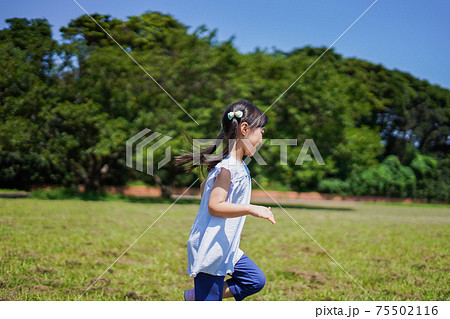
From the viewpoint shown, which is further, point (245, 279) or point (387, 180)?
point (387, 180)

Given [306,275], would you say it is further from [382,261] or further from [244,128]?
[244,128]

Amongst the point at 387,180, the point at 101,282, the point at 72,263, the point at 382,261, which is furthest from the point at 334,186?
the point at 101,282

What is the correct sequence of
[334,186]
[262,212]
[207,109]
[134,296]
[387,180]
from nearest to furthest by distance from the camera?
[262,212]
[134,296]
[207,109]
[387,180]
[334,186]

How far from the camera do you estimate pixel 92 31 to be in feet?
54.7

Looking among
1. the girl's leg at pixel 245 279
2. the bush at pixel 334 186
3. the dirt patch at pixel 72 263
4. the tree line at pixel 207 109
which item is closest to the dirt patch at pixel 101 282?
the dirt patch at pixel 72 263

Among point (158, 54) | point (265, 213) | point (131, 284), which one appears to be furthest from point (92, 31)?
point (265, 213)

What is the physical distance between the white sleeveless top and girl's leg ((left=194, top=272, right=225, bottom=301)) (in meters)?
0.05

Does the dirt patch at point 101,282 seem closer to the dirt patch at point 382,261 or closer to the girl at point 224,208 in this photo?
the girl at point 224,208

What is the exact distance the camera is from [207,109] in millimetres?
16188

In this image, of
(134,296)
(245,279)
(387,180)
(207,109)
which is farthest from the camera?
(387,180)

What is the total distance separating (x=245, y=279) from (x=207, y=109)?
46.8 ft

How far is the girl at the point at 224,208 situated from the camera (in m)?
1.88

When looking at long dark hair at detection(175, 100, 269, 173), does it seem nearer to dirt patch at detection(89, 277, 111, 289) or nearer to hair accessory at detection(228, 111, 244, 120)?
hair accessory at detection(228, 111, 244, 120)

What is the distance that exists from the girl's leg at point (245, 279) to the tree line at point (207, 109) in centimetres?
1333
